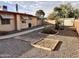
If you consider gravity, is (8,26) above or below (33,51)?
above

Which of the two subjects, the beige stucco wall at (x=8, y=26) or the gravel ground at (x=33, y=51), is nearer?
the gravel ground at (x=33, y=51)

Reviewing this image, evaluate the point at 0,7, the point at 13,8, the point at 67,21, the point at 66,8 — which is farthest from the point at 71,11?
the point at 0,7

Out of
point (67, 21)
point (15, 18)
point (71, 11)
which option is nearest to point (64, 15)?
point (71, 11)

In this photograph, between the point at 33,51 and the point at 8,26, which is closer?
the point at 33,51

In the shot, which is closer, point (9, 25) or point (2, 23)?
point (2, 23)

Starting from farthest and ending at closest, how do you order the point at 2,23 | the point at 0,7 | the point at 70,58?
the point at 0,7
the point at 2,23
the point at 70,58

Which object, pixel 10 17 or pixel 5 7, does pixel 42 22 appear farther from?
pixel 10 17

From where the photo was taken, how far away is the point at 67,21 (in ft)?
144

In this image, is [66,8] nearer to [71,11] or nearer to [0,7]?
[71,11]

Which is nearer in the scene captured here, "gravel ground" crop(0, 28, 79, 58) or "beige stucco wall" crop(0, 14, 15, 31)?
"gravel ground" crop(0, 28, 79, 58)

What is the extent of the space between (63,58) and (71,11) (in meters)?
51.9

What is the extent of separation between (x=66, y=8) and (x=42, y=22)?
16.3m

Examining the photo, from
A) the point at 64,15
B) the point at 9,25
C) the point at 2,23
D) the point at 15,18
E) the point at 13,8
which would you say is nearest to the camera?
the point at 2,23

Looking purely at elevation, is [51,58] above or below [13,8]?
below
